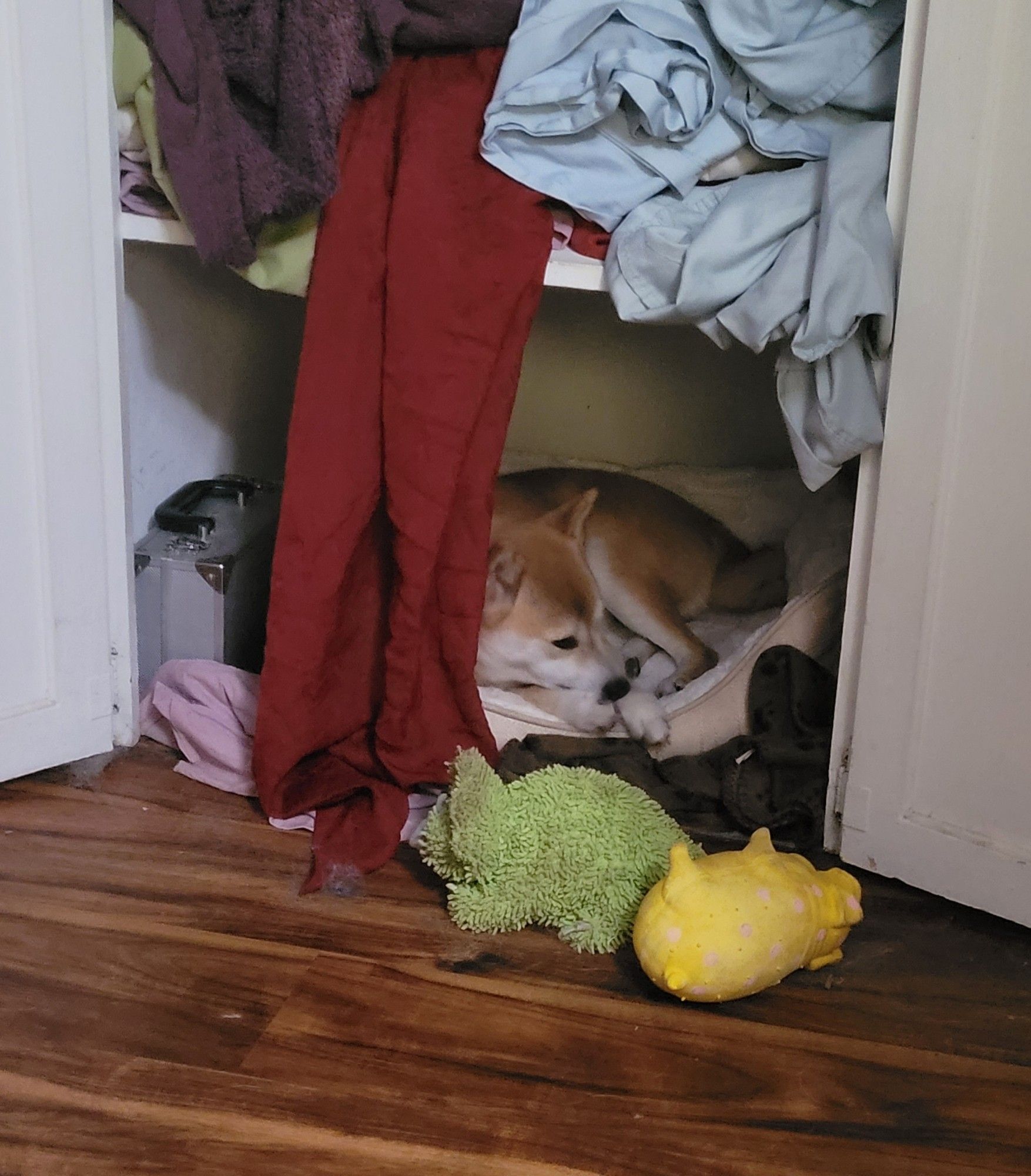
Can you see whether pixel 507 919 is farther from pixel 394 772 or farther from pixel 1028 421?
pixel 1028 421

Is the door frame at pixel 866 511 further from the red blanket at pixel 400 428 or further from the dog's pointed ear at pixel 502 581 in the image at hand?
the dog's pointed ear at pixel 502 581

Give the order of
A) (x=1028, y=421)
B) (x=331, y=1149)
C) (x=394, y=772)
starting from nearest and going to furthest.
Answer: (x=331, y=1149) < (x=1028, y=421) < (x=394, y=772)

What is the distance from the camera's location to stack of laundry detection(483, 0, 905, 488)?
1107 millimetres

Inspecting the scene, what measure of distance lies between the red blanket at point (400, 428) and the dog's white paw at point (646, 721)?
0.19m

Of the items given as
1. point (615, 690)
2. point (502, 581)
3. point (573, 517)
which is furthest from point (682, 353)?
point (615, 690)

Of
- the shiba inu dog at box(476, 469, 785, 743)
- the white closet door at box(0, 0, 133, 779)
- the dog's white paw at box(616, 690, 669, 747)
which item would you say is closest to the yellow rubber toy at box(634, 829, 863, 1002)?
the dog's white paw at box(616, 690, 669, 747)

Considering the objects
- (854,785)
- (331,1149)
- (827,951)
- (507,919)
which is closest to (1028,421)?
(854,785)

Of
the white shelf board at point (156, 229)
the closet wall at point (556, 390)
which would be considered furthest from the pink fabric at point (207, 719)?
the white shelf board at point (156, 229)

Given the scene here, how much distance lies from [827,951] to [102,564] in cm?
87

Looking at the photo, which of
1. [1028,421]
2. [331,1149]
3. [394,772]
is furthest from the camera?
[394,772]

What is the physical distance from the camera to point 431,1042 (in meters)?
1.00

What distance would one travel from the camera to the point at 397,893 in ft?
3.98

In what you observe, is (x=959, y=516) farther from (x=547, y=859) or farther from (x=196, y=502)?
(x=196, y=502)

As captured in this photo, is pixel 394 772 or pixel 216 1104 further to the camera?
pixel 394 772
